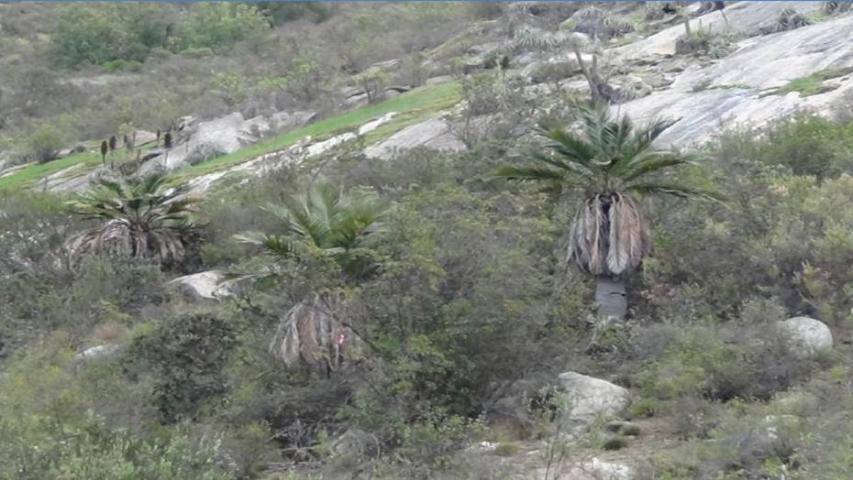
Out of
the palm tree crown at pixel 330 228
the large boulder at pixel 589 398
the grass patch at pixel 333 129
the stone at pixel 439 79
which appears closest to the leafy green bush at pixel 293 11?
the stone at pixel 439 79

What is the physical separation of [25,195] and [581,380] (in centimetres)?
2094

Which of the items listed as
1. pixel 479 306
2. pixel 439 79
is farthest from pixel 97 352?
pixel 439 79

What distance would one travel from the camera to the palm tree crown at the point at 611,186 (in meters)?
18.6

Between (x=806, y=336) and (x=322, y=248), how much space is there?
21.7ft

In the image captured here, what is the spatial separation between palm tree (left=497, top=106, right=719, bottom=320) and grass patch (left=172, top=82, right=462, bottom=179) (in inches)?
818

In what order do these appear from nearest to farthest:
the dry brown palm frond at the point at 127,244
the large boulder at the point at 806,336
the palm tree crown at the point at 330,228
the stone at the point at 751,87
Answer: the large boulder at the point at 806,336 → the palm tree crown at the point at 330,228 → the dry brown palm frond at the point at 127,244 → the stone at the point at 751,87

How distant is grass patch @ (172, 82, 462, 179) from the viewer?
4206 centimetres

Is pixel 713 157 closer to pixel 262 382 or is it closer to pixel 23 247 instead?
pixel 262 382

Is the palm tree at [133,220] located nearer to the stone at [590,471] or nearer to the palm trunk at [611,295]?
the palm trunk at [611,295]

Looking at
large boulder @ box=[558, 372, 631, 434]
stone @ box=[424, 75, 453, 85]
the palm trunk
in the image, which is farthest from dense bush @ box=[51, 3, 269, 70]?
large boulder @ box=[558, 372, 631, 434]

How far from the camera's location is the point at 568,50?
156 feet

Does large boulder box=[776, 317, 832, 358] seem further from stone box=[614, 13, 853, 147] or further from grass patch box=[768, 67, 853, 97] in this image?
grass patch box=[768, 67, 853, 97]

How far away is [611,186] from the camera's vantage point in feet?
62.3

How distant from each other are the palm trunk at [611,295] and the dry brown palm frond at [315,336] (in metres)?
4.61
